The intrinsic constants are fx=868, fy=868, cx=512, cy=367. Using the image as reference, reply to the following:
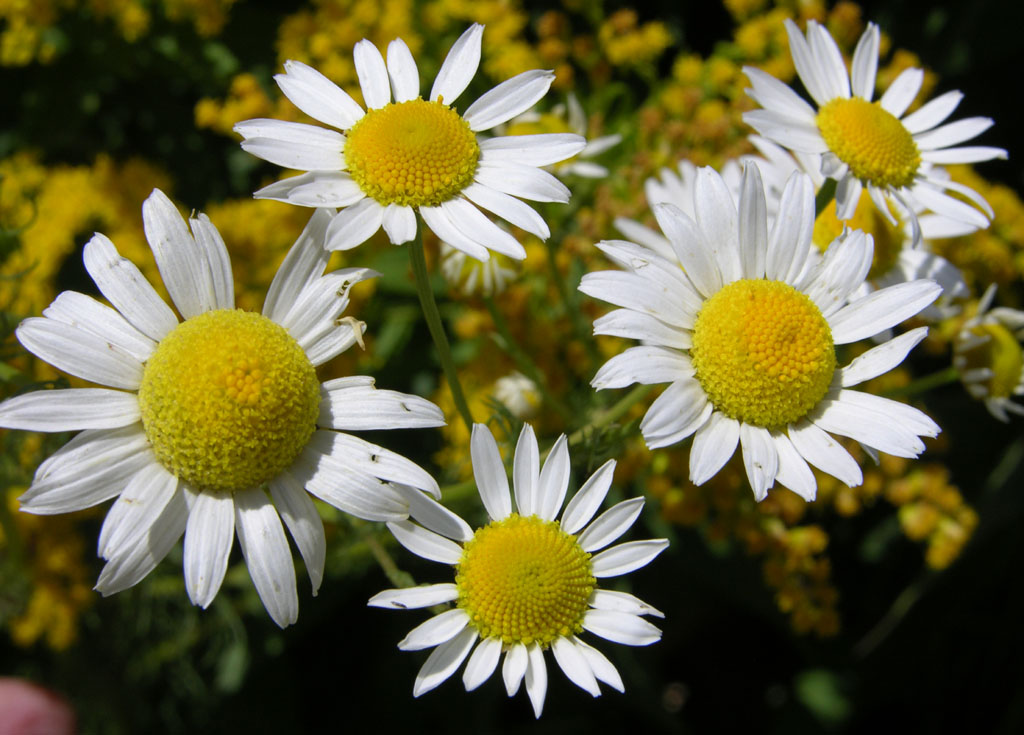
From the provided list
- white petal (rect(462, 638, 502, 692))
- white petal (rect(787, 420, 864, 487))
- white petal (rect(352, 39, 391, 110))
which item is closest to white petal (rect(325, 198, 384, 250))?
white petal (rect(352, 39, 391, 110))

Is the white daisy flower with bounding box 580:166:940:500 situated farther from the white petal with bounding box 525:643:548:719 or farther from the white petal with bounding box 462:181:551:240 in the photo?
the white petal with bounding box 525:643:548:719

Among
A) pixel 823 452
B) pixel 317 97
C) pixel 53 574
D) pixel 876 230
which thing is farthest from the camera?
pixel 53 574

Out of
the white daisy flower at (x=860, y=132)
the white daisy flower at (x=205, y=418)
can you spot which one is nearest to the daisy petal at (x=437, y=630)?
the white daisy flower at (x=205, y=418)

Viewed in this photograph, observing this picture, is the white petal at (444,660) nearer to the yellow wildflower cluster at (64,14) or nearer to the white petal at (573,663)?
the white petal at (573,663)

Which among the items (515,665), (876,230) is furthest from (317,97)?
(876,230)

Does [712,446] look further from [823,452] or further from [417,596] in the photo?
[417,596]

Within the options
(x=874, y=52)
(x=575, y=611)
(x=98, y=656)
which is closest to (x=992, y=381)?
(x=874, y=52)
